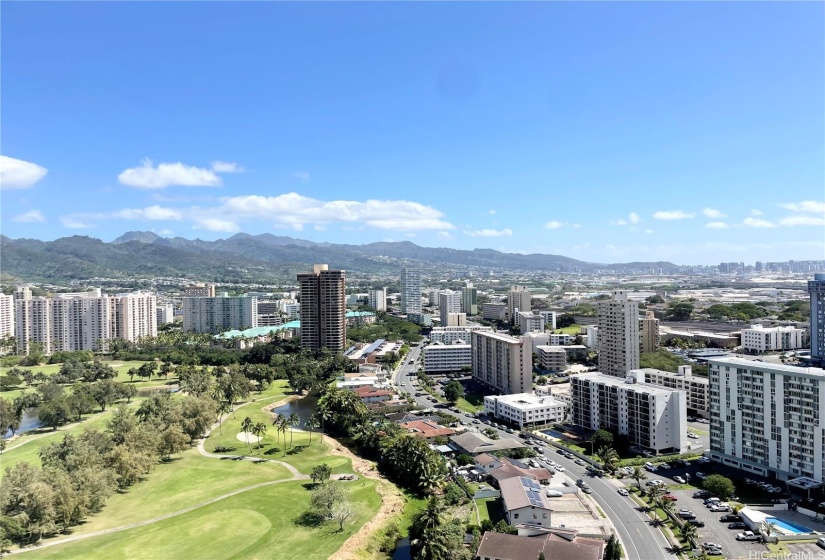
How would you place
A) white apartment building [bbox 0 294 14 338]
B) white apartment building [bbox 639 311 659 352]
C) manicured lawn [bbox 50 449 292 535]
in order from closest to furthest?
manicured lawn [bbox 50 449 292 535], white apartment building [bbox 639 311 659 352], white apartment building [bbox 0 294 14 338]

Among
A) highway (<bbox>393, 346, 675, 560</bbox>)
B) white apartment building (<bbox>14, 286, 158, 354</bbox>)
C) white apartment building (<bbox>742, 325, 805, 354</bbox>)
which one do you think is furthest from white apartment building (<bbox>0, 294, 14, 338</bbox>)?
white apartment building (<bbox>742, 325, 805, 354</bbox>)

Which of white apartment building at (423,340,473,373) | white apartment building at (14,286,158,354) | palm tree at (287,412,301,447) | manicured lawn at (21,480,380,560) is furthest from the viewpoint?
white apartment building at (14,286,158,354)

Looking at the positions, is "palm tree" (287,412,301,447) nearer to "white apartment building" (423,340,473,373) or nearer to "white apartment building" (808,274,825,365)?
"white apartment building" (423,340,473,373)

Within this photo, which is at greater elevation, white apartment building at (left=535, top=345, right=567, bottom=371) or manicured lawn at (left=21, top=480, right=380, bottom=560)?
white apartment building at (left=535, top=345, right=567, bottom=371)

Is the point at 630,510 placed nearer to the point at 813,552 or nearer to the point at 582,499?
the point at 582,499

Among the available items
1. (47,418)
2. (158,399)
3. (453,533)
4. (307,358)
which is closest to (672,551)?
(453,533)

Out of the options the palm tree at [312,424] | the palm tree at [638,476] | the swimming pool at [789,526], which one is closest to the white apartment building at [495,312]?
the palm tree at [312,424]
